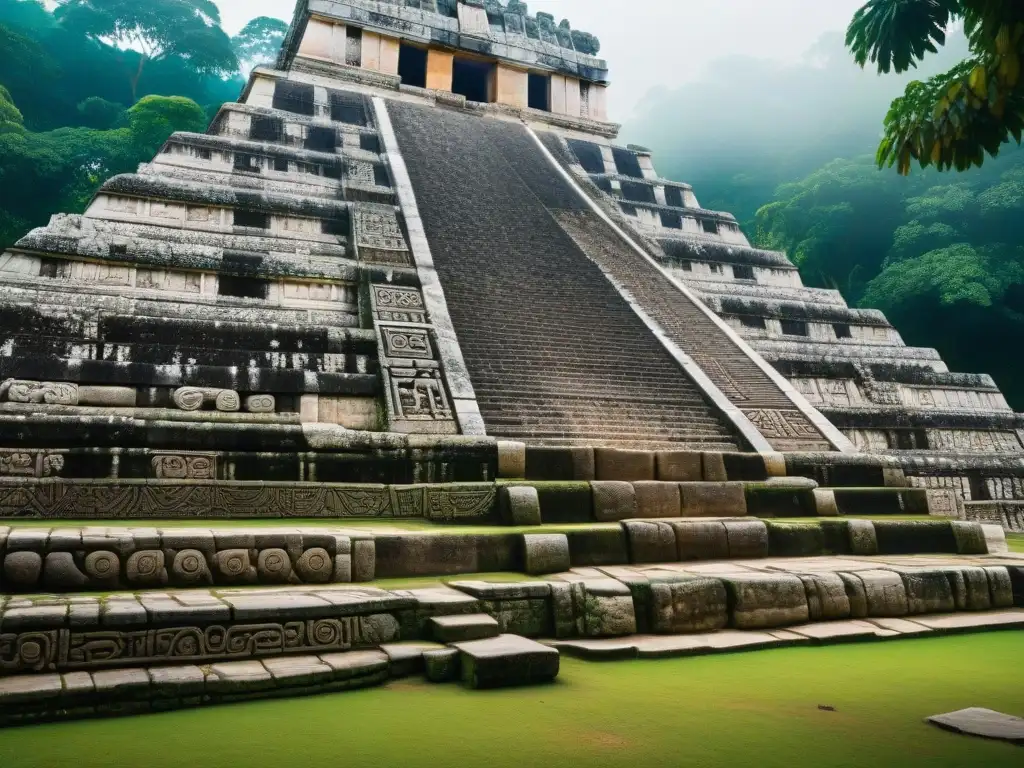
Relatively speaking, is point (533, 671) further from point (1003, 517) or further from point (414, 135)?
point (414, 135)

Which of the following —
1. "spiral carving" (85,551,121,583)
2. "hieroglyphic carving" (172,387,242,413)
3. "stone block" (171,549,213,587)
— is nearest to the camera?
"spiral carving" (85,551,121,583)

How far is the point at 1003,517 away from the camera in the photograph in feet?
32.6

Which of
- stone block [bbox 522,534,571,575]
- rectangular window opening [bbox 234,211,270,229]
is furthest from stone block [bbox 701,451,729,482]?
rectangular window opening [bbox 234,211,270,229]

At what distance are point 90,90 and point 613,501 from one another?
3947cm

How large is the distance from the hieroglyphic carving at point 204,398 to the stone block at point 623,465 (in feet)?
11.2

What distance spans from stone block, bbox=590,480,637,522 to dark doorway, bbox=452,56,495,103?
56.4 feet

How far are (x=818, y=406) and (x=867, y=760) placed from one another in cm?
827

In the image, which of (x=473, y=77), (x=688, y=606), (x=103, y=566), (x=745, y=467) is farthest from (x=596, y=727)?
(x=473, y=77)

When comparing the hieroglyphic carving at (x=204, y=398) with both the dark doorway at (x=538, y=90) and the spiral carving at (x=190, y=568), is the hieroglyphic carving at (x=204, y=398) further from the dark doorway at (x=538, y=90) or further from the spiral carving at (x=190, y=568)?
the dark doorway at (x=538, y=90)

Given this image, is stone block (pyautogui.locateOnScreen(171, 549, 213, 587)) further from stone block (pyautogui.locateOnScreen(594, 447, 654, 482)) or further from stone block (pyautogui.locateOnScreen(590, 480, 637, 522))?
stone block (pyautogui.locateOnScreen(594, 447, 654, 482))

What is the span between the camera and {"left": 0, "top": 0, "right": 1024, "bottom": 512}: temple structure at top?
6.14 metres

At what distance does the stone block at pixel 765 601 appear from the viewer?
444 cm

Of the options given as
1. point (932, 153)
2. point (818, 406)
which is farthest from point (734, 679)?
point (818, 406)

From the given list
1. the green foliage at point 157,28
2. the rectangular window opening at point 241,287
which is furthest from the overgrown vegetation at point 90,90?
the rectangular window opening at point 241,287
